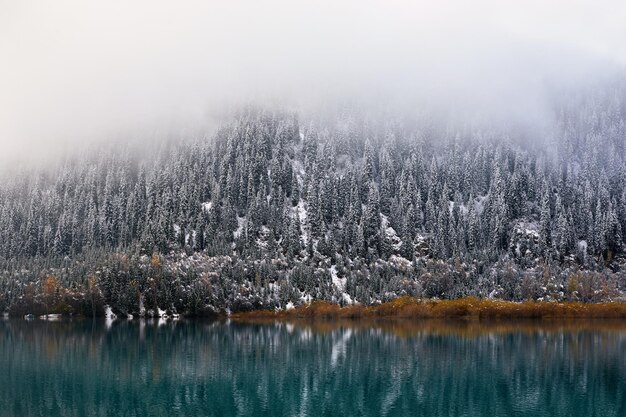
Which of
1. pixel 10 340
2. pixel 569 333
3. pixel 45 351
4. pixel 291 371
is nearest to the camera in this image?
pixel 291 371

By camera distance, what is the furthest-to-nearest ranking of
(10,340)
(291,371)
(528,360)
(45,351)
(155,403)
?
(10,340) → (45,351) → (528,360) → (291,371) → (155,403)

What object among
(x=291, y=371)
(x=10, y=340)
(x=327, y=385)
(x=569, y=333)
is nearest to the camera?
(x=327, y=385)

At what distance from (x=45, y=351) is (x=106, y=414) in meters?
64.9

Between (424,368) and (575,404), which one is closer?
(575,404)

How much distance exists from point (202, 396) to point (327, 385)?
18153 mm

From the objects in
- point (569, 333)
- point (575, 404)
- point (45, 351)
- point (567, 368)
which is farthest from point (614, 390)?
point (45, 351)

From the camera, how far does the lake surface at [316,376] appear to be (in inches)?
Result: 2933

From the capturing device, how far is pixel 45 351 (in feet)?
420

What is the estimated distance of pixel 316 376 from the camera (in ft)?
318

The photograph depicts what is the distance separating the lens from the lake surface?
7450 cm

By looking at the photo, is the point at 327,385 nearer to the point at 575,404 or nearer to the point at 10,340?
the point at 575,404

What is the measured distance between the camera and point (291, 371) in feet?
335

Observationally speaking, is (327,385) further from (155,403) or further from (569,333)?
(569,333)

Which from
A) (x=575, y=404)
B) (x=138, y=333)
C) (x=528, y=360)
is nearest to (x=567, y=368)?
(x=528, y=360)
